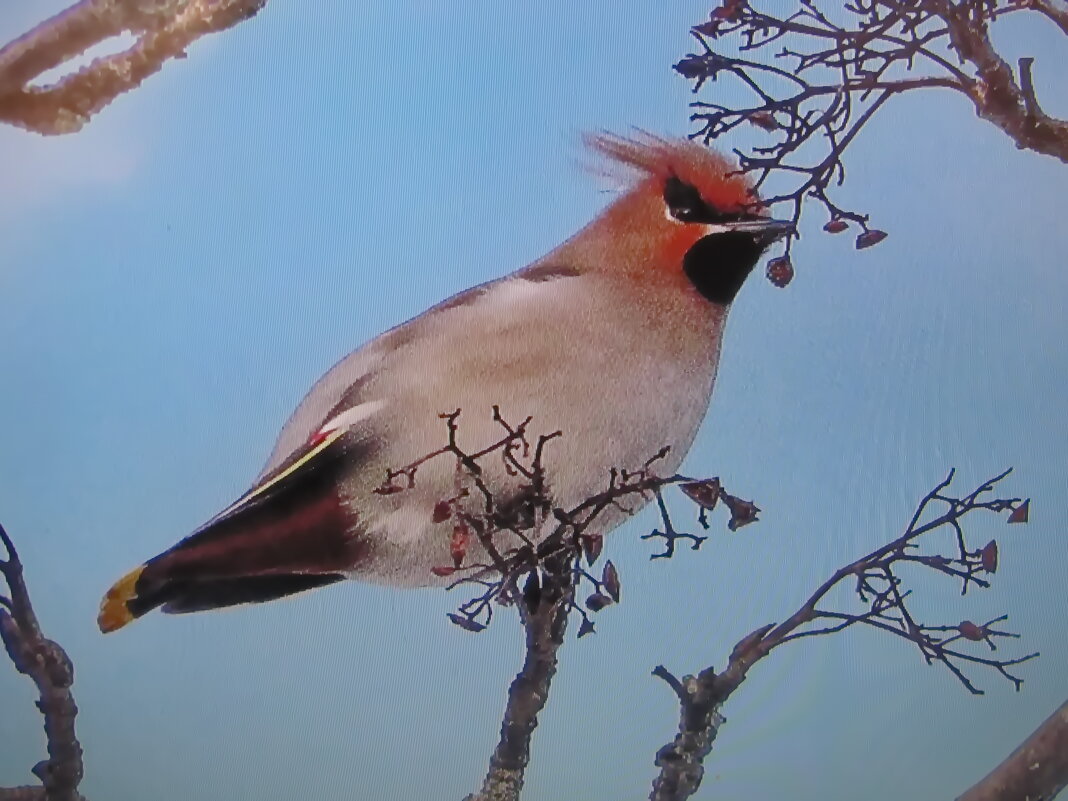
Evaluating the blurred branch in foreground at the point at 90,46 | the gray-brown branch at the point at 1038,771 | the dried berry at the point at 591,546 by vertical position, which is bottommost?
the gray-brown branch at the point at 1038,771

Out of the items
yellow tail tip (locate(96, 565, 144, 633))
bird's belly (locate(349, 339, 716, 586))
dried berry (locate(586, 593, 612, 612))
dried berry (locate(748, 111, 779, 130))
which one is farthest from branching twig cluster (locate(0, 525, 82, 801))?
dried berry (locate(748, 111, 779, 130))

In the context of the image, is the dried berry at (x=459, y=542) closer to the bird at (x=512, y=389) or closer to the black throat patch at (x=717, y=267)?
the bird at (x=512, y=389)

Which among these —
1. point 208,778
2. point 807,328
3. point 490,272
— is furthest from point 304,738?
point 807,328

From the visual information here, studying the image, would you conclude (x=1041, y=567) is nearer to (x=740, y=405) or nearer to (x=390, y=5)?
(x=740, y=405)

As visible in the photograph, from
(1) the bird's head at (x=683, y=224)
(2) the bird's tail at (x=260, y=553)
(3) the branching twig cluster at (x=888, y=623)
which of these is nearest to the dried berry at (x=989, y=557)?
(3) the branching twig cluster at (x=888, y=623)

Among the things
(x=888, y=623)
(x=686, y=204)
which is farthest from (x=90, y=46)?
(x=888, y=623)

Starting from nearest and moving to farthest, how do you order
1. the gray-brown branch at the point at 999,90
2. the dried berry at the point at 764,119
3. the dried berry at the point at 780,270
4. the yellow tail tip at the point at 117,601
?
the gray-brown branch at the point at 999,90
the dried berry at the point at 764,119
the dried berry at the point at 780,270
the yellow tail tip at the point at 117,601

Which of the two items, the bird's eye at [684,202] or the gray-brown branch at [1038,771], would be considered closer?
the gray-brown branch at [1038,771]
